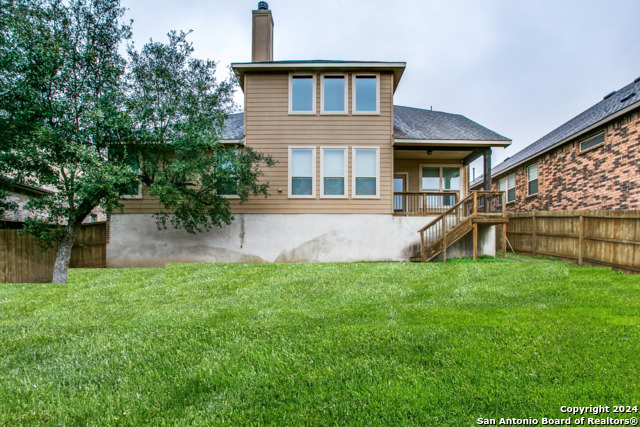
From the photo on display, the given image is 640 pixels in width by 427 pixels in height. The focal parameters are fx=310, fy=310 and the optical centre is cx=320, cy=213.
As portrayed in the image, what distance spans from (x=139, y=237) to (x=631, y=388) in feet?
37.9

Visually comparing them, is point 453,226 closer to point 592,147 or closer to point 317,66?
point 592,147

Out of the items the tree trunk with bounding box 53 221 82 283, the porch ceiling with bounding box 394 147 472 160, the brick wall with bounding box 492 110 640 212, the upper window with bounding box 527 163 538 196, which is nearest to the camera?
the tree trunk with bounding box 53 221 82 283

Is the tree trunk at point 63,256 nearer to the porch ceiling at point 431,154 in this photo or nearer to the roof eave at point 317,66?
the roof eave at point 317,66

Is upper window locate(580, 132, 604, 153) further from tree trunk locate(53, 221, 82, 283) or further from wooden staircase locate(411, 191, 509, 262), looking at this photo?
tree trunk locate(53, 221, 82, 283)

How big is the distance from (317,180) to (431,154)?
4696mm

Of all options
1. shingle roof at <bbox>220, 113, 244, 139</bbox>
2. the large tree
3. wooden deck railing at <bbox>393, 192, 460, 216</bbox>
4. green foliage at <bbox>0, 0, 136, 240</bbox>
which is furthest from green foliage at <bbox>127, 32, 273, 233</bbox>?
wooden deck railing at <bbox>393, 192, 460, 216</bbox>

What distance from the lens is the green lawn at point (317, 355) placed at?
6.43 feet

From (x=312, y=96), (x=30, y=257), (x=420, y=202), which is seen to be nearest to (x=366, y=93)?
(x=312, y=96)

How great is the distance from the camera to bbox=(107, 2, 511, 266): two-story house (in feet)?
33.9

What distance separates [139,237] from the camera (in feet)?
33.8

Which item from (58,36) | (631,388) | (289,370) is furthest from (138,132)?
(631,388)

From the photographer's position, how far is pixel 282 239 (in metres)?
10.5

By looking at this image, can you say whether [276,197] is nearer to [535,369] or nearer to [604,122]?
[535,369]

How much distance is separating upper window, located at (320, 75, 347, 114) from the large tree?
350 cm
